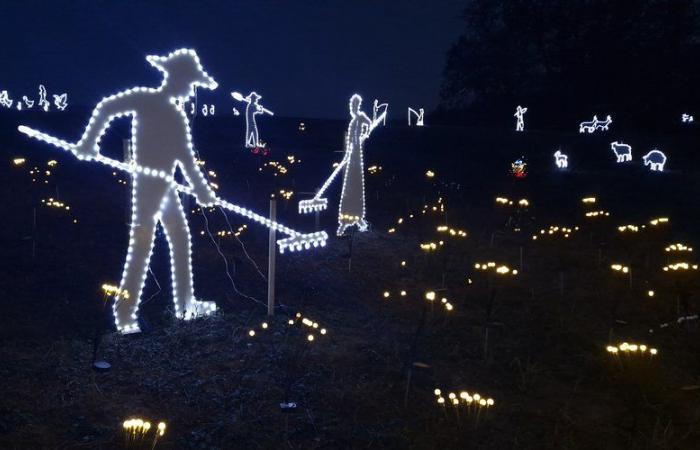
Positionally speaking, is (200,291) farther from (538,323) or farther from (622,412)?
(622,412)

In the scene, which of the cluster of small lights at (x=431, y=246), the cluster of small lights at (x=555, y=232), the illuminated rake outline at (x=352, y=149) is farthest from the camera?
the cluster of small lights at (x=555, y=232)

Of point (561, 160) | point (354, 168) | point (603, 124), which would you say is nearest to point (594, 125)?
point (603, 124)

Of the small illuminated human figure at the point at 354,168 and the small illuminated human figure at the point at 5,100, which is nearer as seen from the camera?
the small illuminated human figure at the point at 354,168

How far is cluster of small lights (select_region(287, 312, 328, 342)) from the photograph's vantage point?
7.96 m

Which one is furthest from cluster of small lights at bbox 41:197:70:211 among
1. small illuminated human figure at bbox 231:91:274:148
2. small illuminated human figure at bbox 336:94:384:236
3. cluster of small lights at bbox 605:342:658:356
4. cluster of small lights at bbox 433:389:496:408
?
cluster of small lights at bbox 605:342:658:356

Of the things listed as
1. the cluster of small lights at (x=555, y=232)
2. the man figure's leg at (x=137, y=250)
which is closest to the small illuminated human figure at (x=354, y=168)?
the cluster of small lights at (x=555, y=232)

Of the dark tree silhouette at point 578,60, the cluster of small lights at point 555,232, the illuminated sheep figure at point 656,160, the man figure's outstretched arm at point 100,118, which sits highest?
the dark tree silhouette at point 578,60

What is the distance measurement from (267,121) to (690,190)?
1790 centimetres

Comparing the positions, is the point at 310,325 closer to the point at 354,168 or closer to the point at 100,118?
the point at 100,118

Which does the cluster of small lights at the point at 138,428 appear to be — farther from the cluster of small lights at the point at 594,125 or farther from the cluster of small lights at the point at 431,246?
the cluster of small lights at the point at 594,125

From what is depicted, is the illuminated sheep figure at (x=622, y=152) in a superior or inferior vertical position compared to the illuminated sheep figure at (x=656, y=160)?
superior

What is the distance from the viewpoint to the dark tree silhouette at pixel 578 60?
27.7 m

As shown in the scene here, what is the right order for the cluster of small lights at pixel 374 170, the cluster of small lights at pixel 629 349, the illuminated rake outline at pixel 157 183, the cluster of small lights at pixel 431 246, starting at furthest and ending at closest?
1. the cluster of small lights at pixel 374 170
2. the cluster of small lights at pixel 431 246
3. the illuminated rake outline at pixel 157 183
4. the cluster of small lights at pixel 629 349

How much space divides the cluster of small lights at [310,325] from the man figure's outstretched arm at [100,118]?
3.29 meters
